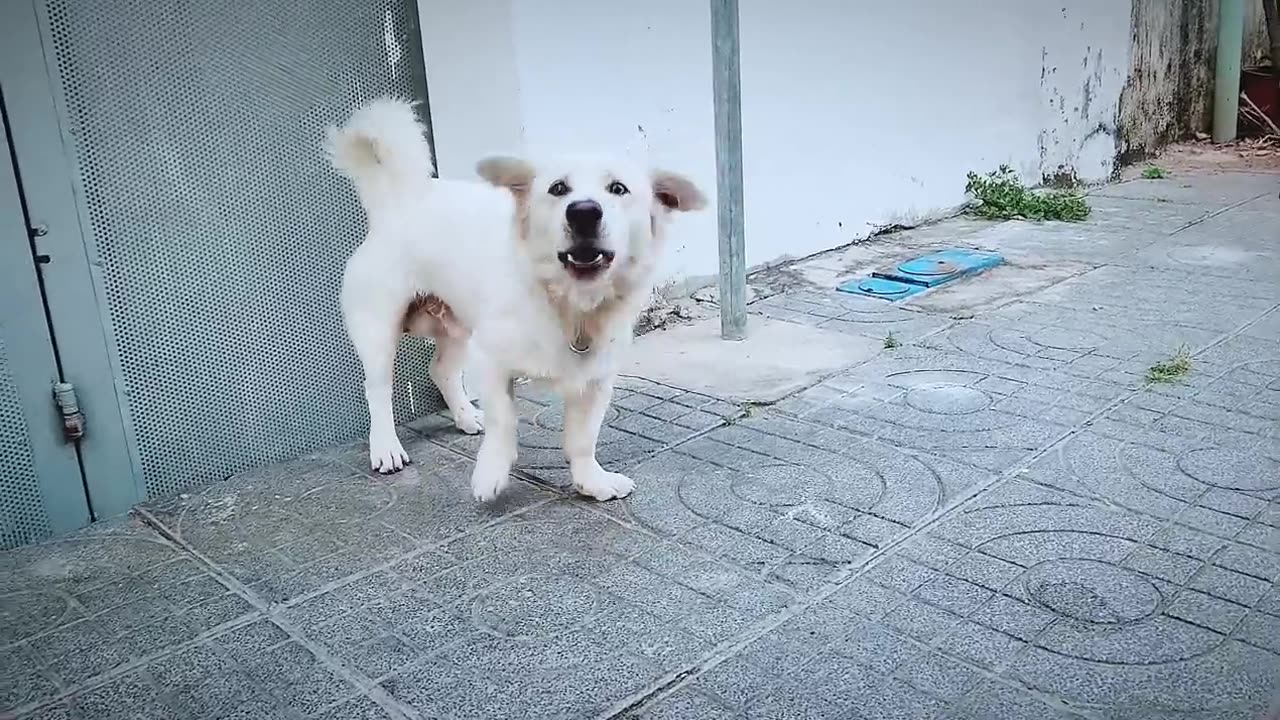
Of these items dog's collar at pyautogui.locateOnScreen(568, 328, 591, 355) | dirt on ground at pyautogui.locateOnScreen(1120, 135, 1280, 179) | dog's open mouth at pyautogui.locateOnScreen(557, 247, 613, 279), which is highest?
dog's open mouth at pyautogui.locateOnScreen(557, 247, 613, 279)

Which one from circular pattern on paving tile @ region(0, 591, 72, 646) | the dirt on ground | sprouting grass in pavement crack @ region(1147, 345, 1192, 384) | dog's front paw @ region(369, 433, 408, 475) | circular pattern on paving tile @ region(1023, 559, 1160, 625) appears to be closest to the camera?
circular pattern on paving tile @ region(1023, 559, 1160, 625)

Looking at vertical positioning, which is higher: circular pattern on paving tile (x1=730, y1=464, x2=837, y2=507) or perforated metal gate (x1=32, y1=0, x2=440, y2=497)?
perforated metal gate (x1=32, y1=0, x2=440, y2=497)

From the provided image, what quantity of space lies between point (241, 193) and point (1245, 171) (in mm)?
8572

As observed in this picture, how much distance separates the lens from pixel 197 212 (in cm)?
341

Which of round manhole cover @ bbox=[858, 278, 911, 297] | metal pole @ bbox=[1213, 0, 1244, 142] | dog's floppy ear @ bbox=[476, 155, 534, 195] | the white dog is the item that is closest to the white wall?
the white dog

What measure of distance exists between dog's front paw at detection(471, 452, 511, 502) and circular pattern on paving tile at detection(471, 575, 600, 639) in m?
0.46

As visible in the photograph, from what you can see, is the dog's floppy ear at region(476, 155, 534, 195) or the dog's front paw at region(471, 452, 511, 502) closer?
the dog's floppy ear at region(476, 155, 534, 195)

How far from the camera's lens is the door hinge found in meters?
3.16

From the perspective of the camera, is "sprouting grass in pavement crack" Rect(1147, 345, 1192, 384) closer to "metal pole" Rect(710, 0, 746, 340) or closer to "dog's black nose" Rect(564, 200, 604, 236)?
"metal pole" Rect(710, 0, 746, 340)

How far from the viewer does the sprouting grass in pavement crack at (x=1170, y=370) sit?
13.2 feet

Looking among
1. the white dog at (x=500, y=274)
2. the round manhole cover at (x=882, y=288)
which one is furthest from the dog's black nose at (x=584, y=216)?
the round manhole cover at (x=882, y=288)

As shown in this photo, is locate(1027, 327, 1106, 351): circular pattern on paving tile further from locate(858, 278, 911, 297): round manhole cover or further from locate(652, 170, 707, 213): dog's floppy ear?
locate(652, 170, 707, 213): dog's floppy ear

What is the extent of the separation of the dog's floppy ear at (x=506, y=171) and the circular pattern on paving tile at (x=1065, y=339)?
275 cm

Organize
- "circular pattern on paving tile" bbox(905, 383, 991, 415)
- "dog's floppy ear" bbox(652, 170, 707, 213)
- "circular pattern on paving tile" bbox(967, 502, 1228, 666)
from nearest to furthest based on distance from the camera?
"circular pattern on paving tile" bbox(967, 502, 1228, 666), "dog's floppy ear" bbox(652, 170, 707, 213), "circular pattern on paving tile" bbox(905, 383, 991, 415)
